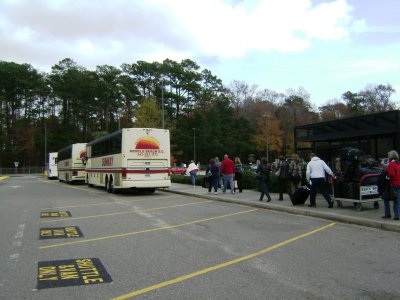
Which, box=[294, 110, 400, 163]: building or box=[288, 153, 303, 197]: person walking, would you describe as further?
box=[288, 153, 303, 197]: person walking

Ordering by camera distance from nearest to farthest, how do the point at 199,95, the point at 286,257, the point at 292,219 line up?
the point at 286,257, the point at 292,219, the point at 199,95

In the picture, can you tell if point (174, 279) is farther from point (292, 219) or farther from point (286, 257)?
point (292, 219)

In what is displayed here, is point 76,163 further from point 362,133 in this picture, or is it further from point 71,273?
point 71,273

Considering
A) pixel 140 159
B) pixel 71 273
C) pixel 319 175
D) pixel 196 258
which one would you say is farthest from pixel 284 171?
pixel 71 273

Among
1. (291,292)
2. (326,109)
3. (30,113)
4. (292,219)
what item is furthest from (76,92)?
(291,292)

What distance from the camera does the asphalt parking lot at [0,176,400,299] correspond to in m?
5.76

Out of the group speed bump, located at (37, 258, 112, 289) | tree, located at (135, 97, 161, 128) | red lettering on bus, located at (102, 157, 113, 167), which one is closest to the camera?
speed bump, located at (37, 258, 112, 289)

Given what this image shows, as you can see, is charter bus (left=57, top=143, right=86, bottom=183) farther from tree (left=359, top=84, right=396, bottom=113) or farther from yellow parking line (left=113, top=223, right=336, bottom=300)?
tree (left=359, top=84, right=396, bottom=113)

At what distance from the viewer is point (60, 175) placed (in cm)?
4331

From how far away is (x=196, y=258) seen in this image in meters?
7.61

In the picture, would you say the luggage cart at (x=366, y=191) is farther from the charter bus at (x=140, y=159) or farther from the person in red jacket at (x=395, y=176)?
the charter bus at (x=140, y=159)

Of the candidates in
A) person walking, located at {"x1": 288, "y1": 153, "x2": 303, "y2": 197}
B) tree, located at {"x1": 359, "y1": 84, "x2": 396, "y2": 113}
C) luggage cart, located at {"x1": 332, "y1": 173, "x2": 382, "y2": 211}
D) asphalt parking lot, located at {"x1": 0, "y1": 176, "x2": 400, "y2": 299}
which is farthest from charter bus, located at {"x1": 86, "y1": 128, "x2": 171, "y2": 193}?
tree, located at {"x1": 359, "y1": 84, "x2": 396, "y2": 113}

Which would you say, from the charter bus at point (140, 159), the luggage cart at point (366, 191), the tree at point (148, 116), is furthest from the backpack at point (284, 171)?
the tree at point (148, 116)

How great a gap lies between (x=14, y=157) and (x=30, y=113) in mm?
10749
